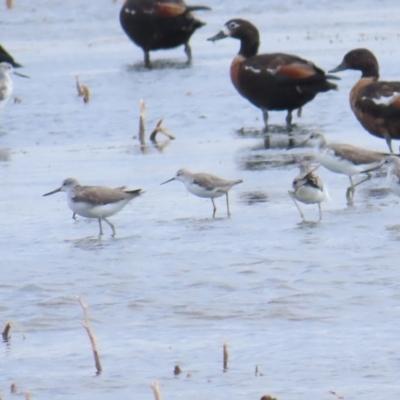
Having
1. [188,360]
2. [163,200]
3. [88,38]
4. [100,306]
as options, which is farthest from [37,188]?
[88,38]

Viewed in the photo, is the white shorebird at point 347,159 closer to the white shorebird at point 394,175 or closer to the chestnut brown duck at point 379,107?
the white shorebird at point 394,175

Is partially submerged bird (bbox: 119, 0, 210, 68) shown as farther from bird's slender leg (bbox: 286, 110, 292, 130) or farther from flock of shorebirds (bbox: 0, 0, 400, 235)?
bird's slender leg (bbox: 286, 110, 292, 130)

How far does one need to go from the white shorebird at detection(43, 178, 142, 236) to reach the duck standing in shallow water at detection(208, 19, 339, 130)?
17.2ft

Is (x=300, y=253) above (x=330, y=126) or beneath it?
above

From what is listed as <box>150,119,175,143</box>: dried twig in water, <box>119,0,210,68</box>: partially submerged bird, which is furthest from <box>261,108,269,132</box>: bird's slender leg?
<box>119,0,210,68</box>: partially submerged bird

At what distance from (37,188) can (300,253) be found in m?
3.63

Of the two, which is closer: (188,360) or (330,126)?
(188,360)

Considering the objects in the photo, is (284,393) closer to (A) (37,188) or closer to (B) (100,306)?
(B) (100,306)

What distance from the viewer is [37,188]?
11828mm

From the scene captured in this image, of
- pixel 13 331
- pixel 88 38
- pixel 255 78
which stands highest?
pixel 13 331

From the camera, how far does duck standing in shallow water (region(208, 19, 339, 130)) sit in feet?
49.8

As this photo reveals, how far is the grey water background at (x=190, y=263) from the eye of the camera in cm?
660

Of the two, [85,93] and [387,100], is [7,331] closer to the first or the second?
[387,100]

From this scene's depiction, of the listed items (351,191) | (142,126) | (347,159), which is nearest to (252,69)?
(142,126)
